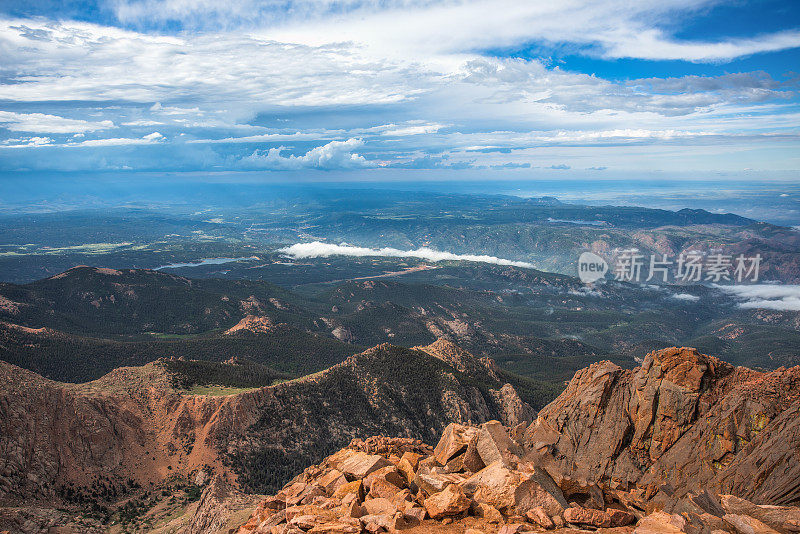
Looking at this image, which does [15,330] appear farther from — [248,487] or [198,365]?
[248,487]

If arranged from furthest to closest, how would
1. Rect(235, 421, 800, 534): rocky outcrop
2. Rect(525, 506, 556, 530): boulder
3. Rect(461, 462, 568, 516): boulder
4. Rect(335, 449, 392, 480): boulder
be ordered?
Rect(335, 449, 392, 480): boulder, Rect(461, 462, 568, 516): boulder, Rect(525, 506, 556, 530): boulder, Rect(235, 421, 800, 534): rocky outcrop

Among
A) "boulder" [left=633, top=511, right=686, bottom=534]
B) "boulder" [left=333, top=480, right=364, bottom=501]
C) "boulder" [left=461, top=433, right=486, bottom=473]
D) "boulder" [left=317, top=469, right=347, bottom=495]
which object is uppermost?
"boulder" [left=633, top=511, right=686, bottom=534]

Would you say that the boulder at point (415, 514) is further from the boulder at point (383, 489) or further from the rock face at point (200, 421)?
the rock face at point (200, 421)

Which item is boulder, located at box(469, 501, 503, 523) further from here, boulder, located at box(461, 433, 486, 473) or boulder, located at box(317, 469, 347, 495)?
boulder, located at box(317, 469, 347, 495)

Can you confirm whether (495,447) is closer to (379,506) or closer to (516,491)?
(516,491)

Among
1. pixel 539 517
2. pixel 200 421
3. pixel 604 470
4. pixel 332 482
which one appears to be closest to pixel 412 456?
pixel 332 482

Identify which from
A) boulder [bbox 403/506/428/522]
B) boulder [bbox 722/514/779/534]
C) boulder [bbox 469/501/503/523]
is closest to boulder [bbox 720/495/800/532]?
boulder [bbox 722/514/779/534]

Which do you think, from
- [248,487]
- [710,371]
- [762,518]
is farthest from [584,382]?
[248,487]
